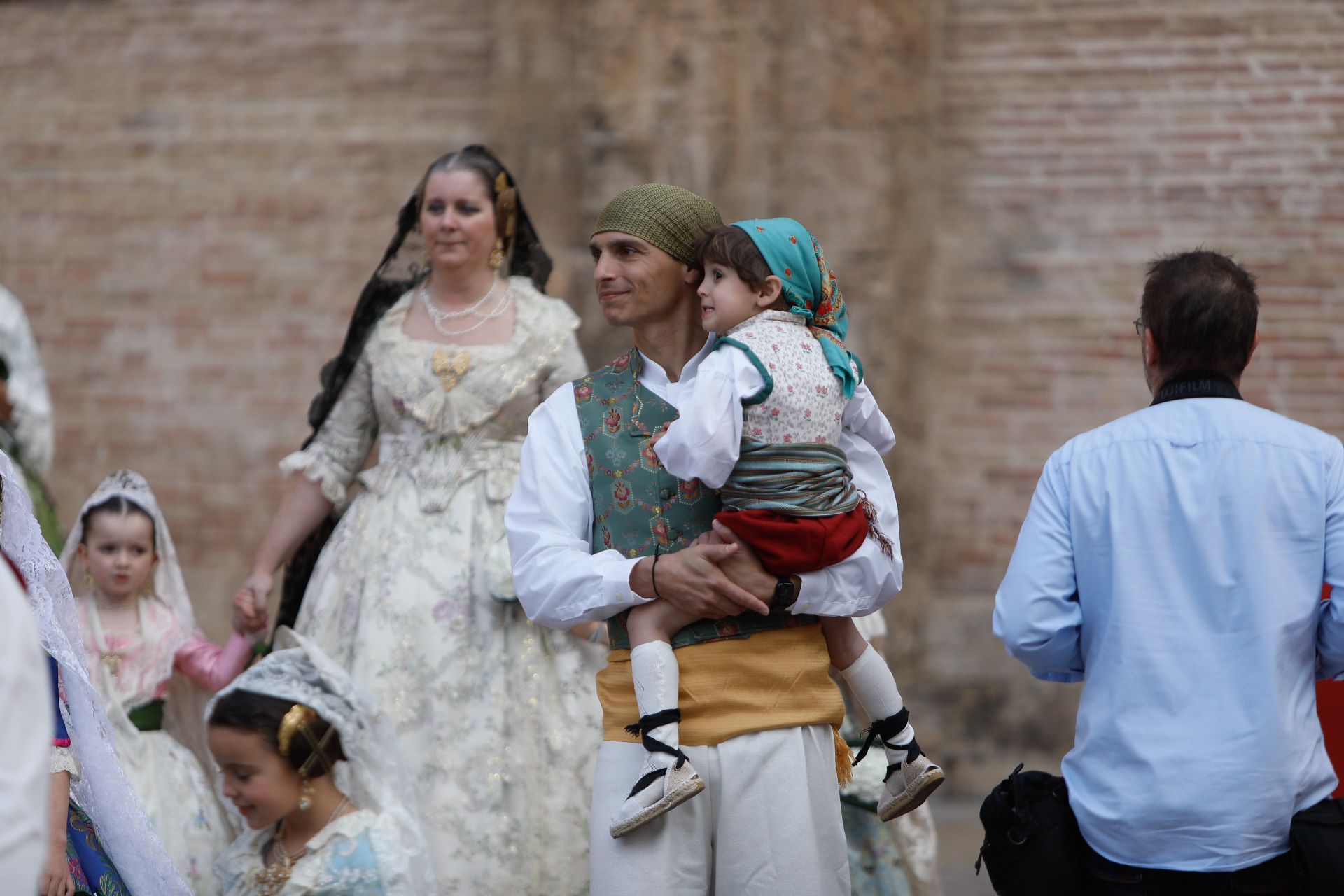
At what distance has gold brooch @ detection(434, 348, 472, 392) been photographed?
13.8 ft

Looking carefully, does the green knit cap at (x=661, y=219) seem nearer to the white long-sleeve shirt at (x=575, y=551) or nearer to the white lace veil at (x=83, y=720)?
the white long-sleeve shirt at (x=575, y=551)

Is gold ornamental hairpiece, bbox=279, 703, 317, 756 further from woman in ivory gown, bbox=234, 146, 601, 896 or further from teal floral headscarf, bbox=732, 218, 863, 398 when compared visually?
teal floral headscarf, bbox=732, 218, 863, 398

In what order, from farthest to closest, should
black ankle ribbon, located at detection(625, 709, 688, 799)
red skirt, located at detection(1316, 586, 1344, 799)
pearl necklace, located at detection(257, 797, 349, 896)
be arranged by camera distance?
pearl necklace, located at detection(257, 797, 349, 896)
red skirt, located at detection(1316, 586, 1344, 799)
black ankle ribbon, located at detection(625, 709, 688, 799)

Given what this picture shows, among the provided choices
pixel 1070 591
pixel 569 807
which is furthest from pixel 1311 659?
pixel 569 807

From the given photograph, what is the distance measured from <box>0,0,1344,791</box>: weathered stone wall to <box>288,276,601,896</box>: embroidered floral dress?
78.8 inches

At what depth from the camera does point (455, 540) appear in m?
4.15

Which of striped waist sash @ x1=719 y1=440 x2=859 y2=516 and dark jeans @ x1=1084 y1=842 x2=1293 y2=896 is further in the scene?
striped waist sash @ x1=719 y1=440 x2=859 y2=516

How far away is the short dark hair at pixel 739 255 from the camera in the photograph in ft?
9.34

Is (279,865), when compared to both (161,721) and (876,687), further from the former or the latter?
(876,687)

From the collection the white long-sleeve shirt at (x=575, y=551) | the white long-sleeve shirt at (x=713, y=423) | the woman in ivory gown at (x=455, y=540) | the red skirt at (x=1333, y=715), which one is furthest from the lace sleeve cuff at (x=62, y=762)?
the red skirt at (x=1333, y=715)

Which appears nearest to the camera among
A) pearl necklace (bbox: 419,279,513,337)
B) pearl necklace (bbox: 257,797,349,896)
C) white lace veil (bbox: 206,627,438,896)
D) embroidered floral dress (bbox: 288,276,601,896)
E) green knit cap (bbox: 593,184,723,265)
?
green knit cap (bbox: 593,184,723,265)

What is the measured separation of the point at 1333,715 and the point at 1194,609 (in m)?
0.81

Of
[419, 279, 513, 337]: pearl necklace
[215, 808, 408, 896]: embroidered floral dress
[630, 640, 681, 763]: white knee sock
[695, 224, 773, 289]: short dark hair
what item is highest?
[695, 224, 773, 289]: short dark hair

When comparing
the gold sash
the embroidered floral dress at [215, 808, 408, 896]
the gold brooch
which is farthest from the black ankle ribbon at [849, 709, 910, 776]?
the gold brooch
